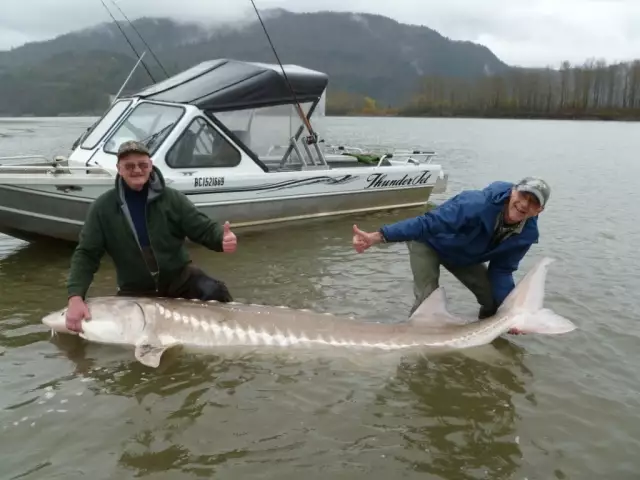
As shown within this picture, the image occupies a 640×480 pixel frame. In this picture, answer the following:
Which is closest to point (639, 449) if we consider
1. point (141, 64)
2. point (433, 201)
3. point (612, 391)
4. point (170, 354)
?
point (612, 391)

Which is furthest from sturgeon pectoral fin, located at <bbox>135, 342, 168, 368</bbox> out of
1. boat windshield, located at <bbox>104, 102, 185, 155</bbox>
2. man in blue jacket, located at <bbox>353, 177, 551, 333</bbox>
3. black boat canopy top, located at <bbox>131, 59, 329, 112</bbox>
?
black boat canopy top, located at <bbox>131, 59, 329, 112</bbox>

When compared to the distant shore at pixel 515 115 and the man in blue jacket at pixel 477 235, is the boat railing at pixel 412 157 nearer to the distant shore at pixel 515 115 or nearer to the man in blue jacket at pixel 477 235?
the man in blue jacket at pixel 477 235

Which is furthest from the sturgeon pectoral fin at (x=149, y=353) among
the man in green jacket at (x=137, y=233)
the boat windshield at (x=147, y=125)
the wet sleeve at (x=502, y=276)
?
the boat windshield at (x=147, y=125)

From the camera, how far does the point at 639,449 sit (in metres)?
3.13

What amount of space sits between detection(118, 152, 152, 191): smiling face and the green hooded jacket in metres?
0.07

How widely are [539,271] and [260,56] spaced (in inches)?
6851

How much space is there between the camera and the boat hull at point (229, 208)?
620 cm

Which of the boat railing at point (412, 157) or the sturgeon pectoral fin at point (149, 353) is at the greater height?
the boat railing at point (412, 157)

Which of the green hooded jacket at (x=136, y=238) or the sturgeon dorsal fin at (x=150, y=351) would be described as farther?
the green hooded jacket at (x=136, y=238)

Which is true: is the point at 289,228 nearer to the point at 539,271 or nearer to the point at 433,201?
the point at 433,201

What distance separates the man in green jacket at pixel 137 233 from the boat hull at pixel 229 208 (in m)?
2.36

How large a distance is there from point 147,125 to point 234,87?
118cm

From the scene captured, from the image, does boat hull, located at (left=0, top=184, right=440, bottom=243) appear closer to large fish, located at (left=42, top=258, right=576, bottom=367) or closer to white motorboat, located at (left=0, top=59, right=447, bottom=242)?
white motorboat, located at (left=0, top=59, right=447, bottom=242)

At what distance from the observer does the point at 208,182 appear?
7.07 meters
